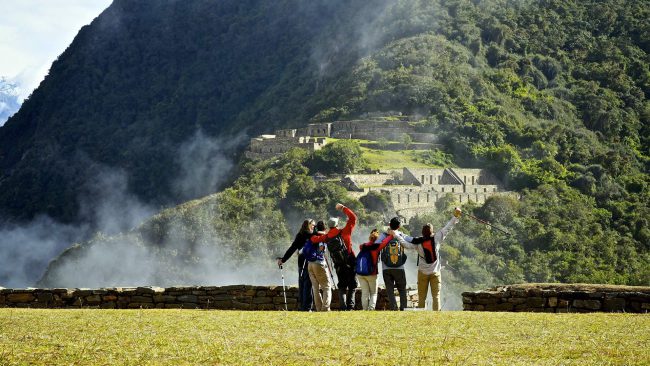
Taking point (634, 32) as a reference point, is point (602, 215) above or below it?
below

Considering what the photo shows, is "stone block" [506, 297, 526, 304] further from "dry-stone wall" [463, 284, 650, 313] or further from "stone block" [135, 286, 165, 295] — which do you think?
"stone block" [135, 286, 165, 295]

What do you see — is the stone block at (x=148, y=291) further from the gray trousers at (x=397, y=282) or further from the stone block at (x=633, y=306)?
the stone block at (x=633, y=306)

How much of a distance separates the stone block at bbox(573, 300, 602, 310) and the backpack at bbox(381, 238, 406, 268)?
355cm

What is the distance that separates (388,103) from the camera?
94.5m

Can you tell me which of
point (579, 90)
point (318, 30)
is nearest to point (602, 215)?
point (579, 90)

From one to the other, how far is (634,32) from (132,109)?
71.2 meters

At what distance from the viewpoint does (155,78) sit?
16250 centimetres

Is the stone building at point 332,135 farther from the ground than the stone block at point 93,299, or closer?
farther from the ground

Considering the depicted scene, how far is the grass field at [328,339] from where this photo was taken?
14203 millimetres

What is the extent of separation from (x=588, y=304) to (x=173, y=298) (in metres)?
9.04

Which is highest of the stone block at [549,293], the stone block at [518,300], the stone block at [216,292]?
the stone block at [216,292]

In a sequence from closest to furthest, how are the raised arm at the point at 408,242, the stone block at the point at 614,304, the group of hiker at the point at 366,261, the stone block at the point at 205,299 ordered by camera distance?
1. the stone block at the point at 614,304
2. the raised arm at the point at 408,242
3. the group of hiker at the point at 366,261
4. the stone block at the point at 205,299

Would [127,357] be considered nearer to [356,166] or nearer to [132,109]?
[356,166]

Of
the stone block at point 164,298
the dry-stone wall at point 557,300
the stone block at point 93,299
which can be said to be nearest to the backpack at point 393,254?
the dry-stone wall at point 557,300
